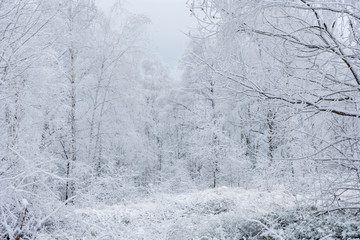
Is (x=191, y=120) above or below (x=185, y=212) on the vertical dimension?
above

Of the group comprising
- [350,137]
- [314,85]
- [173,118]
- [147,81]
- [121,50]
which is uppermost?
[147,81]

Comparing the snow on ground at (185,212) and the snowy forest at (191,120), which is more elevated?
the snowy forest at (191,120)

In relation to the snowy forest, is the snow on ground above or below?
below

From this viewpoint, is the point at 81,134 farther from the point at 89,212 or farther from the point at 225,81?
the point at 225,81

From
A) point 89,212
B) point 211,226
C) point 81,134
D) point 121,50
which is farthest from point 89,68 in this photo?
point 211,226

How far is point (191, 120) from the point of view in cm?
1295

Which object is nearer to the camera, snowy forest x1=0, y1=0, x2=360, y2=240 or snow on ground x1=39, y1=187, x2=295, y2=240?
snowy forest x1=0, y1=0, x2=360, y2=240

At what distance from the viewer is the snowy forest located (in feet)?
9.10

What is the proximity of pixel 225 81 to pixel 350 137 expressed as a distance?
1475 millimetres

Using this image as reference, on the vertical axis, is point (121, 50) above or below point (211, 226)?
above

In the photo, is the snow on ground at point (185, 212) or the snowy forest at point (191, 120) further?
the snow on ground at point (185, 212)

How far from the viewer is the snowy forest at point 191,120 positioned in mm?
2773

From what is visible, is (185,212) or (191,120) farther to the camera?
(191,120)

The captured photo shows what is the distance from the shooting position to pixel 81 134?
33.0 ft
